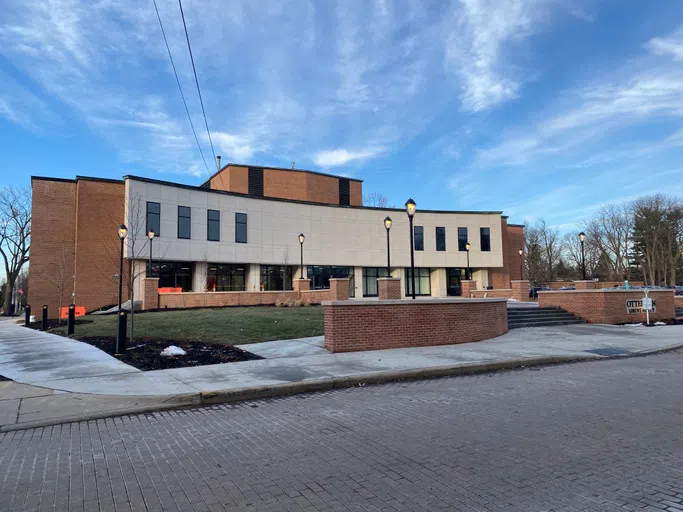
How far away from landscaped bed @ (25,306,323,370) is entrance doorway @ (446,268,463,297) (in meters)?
32.1

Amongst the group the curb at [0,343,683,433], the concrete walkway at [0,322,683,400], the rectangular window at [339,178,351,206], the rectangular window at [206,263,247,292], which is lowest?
the curb at [0,343,683,433]

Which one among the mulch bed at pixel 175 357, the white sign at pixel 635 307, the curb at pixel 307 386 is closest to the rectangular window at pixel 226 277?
the mulch bed at pixel 175 357

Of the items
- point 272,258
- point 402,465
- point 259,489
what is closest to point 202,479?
point 259,489

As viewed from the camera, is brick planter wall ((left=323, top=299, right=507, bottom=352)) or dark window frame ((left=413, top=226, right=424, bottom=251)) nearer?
brick planter wall ((left=323, top=299, right=507, bottom=352))

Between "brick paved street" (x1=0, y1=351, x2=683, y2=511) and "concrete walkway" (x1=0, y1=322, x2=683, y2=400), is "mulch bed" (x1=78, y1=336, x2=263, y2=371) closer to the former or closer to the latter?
"concrete walkway" (x1=0, y1=322, x2=683, y2=400)

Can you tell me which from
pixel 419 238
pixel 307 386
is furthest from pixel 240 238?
pixel 307 386

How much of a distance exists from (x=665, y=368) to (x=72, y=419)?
11.8 metres

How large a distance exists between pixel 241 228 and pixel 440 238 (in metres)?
21.8

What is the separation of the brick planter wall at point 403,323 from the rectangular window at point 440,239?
34.0 m

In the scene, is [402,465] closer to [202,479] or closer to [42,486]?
[202,479]

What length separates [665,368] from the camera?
33.9 ft

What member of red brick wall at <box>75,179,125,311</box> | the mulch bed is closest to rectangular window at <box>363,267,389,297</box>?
red brick wall at <box>75,179,125,311</box>

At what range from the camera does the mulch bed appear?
1067cm

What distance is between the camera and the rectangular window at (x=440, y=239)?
48.8m
